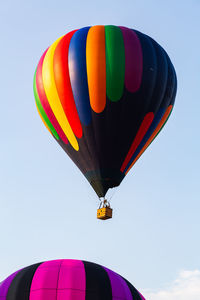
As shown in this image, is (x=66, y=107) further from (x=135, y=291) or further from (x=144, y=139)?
(x=135, y=291)

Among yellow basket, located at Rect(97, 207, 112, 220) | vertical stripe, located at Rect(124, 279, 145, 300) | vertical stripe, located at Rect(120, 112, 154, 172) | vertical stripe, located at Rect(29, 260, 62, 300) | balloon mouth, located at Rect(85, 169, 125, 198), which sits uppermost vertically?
→ vertical stripe, located at Rect(120, 112, 154, 172)

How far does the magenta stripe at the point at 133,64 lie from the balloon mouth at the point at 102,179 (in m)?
3.24

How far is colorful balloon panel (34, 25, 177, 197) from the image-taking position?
26.4 meters

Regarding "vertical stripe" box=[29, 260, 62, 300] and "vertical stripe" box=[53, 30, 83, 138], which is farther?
"vertical stripe" box=[53, 30, 83, 138]

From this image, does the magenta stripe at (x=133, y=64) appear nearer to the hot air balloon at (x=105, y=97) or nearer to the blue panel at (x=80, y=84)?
the hot air balloon at (x=105, y=97)

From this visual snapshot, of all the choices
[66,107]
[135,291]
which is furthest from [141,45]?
[135,291]

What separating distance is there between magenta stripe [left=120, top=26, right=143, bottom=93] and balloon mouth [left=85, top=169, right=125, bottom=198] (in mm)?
3241

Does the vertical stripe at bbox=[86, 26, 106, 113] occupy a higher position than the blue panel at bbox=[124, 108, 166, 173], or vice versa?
the vertical stripe at bbox=[86, 26, 106, 113]

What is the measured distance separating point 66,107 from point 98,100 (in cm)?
131

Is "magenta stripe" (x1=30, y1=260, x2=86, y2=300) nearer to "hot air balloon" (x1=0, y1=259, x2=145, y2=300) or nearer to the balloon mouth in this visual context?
"hot air balloon" (x1=0, y1=259, x2=145, y2=300)

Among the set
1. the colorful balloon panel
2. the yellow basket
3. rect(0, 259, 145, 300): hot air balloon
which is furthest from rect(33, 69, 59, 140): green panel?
rect(0, 259, 145, 300): hot air balloon

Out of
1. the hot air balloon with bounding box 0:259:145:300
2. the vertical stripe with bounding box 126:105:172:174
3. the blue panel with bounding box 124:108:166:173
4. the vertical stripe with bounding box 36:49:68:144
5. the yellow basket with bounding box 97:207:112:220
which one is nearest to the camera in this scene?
the hot air balloon with bounding box 0:259:145:300

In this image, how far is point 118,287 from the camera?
23625 millimetres

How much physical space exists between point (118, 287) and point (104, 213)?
3294mm
